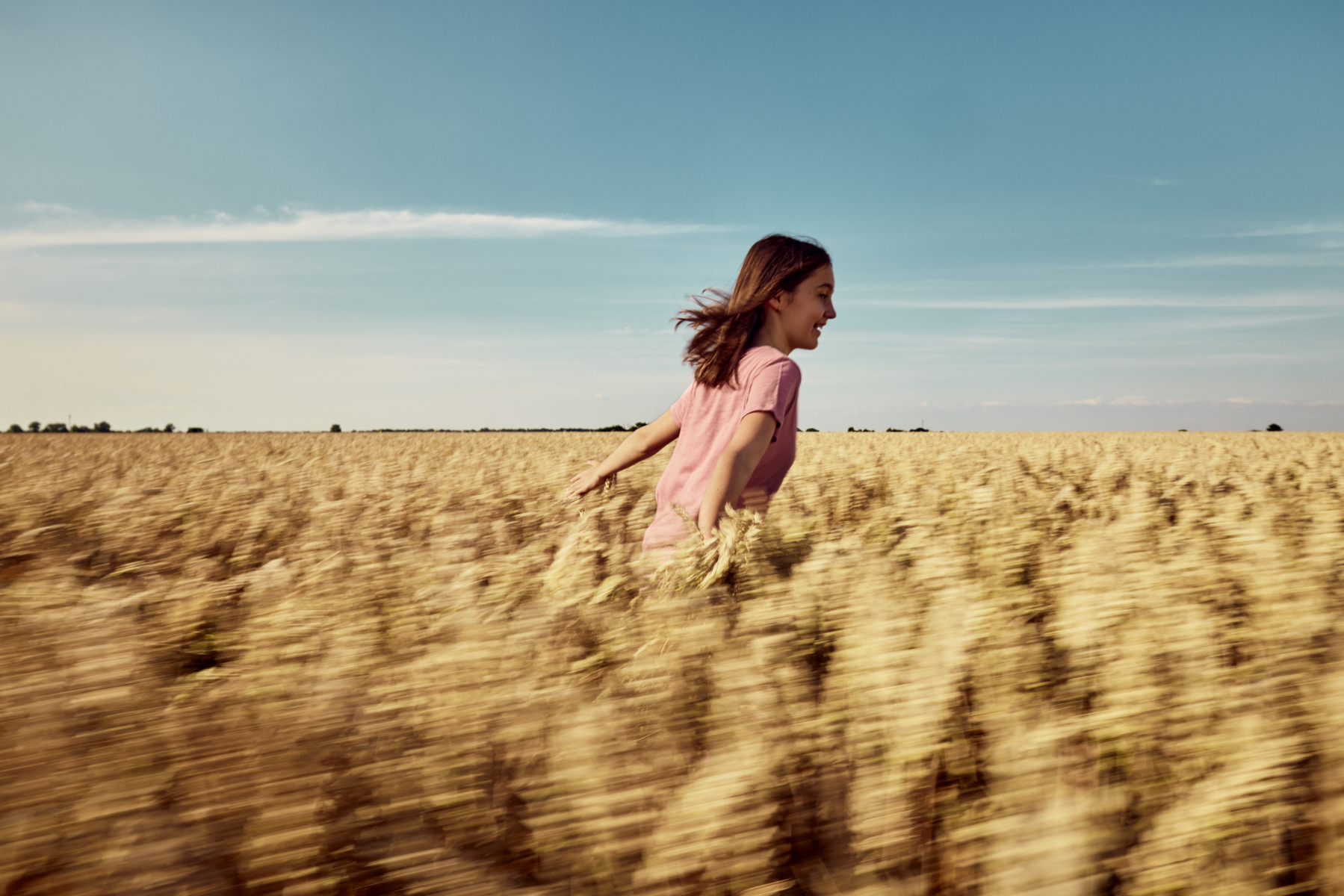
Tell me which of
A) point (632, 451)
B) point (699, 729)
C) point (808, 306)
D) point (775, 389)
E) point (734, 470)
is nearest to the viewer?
point (699, 729)

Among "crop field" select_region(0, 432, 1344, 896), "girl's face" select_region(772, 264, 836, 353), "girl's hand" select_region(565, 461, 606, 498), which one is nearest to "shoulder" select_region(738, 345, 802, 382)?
"girl's face" select_region(772, 264, 836, 353)

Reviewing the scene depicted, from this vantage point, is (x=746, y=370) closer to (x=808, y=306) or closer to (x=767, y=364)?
(x=767, y=364)

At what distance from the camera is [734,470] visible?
2107 millimetres

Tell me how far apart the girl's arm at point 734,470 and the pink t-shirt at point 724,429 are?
97 mm

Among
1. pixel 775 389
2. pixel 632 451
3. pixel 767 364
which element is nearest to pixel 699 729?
pixel 775 389

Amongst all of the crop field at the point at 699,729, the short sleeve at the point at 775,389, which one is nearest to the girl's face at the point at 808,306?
the short sleeve at the point at 775,389

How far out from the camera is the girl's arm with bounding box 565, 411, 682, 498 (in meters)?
2.72

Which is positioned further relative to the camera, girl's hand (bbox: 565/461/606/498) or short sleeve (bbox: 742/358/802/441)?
girl's hand (bbox: 565/461/606/498)

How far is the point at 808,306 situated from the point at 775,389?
18.7 inches

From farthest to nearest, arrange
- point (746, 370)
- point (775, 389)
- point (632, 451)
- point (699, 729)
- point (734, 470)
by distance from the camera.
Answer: point (632, 451) < point (746, 370) < point (775, 389) < point (734, 470) < point (699, 729)

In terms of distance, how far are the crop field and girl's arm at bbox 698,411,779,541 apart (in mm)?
621

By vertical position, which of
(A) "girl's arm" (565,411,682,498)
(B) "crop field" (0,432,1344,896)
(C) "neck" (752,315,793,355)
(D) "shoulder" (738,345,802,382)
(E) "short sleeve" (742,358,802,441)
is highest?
(C) "neck" (752,315,793,355)

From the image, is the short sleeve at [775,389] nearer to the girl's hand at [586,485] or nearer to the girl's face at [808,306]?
the girl's face at [808,306]

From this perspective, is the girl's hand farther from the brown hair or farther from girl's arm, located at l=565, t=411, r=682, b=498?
the brown hair
